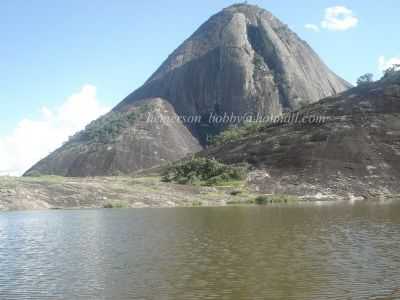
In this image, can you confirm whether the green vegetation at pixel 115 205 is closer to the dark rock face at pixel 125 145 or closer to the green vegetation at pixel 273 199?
the green vegetation at pixel 273 199

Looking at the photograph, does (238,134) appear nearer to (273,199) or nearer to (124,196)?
(273,199)

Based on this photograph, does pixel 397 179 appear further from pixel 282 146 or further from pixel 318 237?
pixel 318 237

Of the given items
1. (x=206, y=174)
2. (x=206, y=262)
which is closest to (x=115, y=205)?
(x=206, y=174)

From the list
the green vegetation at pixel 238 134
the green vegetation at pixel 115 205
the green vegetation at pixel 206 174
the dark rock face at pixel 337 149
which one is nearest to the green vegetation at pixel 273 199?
the dark rock face at pixel 337 149

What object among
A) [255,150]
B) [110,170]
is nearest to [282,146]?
[255,150]

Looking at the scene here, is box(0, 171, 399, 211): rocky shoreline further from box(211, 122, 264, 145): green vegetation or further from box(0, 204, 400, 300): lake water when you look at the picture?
box(211, 122, 264, 145): green vegetation

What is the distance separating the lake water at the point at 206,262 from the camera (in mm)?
20453

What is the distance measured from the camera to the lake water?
2045 centimetres

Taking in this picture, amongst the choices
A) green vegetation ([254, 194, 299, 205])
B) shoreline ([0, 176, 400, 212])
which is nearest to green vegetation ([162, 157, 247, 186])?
shoreline ([0, 176, 400, 212])

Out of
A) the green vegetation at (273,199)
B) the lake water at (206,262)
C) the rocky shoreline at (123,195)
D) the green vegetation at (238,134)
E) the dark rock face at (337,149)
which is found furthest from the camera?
the green vegetation at (238,134)

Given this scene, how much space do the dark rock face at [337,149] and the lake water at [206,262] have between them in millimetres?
54151

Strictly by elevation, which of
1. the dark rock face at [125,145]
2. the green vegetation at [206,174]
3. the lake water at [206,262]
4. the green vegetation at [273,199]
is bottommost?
the lake water at [206,262]

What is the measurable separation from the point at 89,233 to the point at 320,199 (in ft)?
179

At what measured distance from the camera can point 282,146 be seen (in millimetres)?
118938
